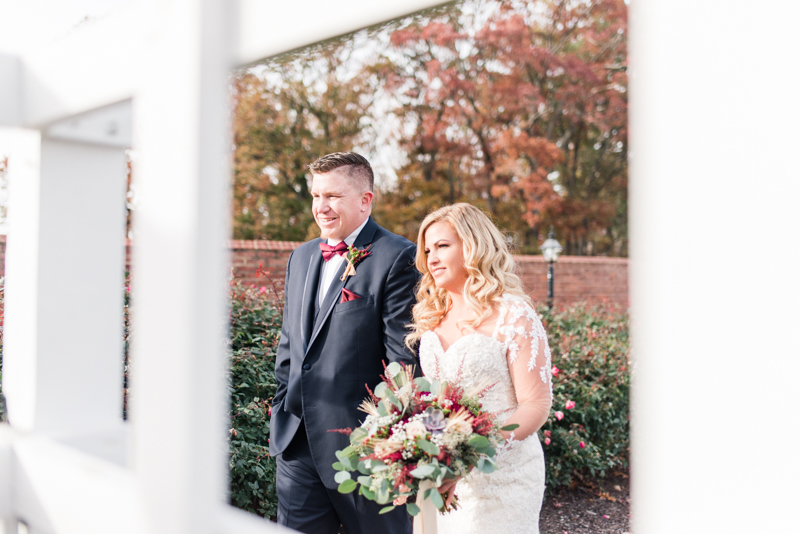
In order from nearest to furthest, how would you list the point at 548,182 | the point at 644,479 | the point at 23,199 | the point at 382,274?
1. the point at 644,479
2. the point at 23,199
3. the point at 382,274
4. the point at 548,182

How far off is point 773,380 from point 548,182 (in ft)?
45.7

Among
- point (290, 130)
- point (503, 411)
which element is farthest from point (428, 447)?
point (290, 130)

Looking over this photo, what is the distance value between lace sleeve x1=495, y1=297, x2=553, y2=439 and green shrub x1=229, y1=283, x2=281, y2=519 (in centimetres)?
208

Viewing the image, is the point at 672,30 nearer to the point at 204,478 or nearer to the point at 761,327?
the point at 761,327

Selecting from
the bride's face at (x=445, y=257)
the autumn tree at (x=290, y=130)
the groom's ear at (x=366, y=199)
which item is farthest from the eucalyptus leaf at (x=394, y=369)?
→ the autumn tree at (x=290, y=130)

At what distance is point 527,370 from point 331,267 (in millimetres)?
1053

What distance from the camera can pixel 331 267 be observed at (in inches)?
114

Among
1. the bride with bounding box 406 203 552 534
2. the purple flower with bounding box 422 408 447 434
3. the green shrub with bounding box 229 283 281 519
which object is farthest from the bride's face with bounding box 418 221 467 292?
the green shrub with bounding box 229 283 281 519

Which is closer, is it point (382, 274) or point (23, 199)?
point (23, 199)

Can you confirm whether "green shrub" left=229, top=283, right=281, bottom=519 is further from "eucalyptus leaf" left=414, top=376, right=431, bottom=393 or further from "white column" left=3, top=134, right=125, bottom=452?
"eucalyptus leaf" left=414, top=376, right=431, bottom=393

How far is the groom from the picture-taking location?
2.64 m

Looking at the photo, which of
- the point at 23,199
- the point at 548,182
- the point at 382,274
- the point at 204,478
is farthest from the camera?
the point at 548,182

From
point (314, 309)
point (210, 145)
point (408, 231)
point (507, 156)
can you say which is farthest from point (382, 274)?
point (507, 156)

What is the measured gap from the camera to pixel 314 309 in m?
2.84
